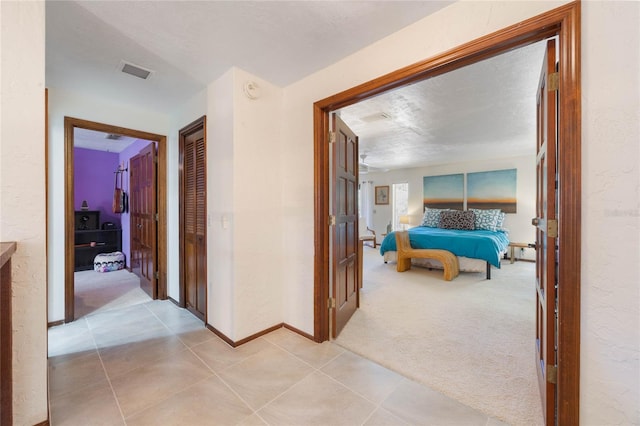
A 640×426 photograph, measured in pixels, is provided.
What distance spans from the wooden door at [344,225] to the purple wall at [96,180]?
5246 millimetres

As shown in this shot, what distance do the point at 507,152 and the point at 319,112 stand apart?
499cm

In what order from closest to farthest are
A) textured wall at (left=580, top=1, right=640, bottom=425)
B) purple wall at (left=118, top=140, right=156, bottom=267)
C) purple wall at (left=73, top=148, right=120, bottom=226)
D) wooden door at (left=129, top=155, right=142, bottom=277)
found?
textured wall at (left=580, top=1, right=640, bottom=425), wooden door at (left=129, top=155, right=142, bottom=277), purple wall at (left=118, top=140, right=156, bottom=267), purple wall at (left=73, top=148, right=120, bottom=226)

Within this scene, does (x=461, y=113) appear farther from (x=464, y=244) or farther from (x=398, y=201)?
(x=398, y=201)

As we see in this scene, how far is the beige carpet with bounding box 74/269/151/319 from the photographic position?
3.06 m

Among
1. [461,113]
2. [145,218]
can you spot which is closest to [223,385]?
[145,218]

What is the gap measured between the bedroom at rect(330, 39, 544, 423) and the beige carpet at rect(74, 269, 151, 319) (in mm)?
2773

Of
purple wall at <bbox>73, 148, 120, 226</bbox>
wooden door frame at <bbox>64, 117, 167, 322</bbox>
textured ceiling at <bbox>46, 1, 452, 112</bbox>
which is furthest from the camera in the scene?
purple wall at <bbox>73, 148, 120, 226</bbox>

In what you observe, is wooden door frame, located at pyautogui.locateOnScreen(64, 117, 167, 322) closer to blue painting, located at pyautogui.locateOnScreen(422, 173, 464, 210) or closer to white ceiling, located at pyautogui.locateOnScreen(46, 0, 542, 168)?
white ceiling, located at pyautogui.locateOnScreen(46, 0, 542, 168)

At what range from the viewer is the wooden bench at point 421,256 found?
4250 mm

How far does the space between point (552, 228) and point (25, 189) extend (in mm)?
2542

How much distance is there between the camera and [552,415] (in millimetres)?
1291

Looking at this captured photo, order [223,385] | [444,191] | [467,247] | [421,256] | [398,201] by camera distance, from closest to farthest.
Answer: [223,385] < [467,247] < [421,256] < [444,191] < [398,201]

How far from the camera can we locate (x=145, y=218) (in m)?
3.61

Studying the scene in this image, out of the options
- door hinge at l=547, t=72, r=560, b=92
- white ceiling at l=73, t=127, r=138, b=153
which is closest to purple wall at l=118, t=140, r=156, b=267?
white ceiling at l=73, t=127, r=138, b=153
